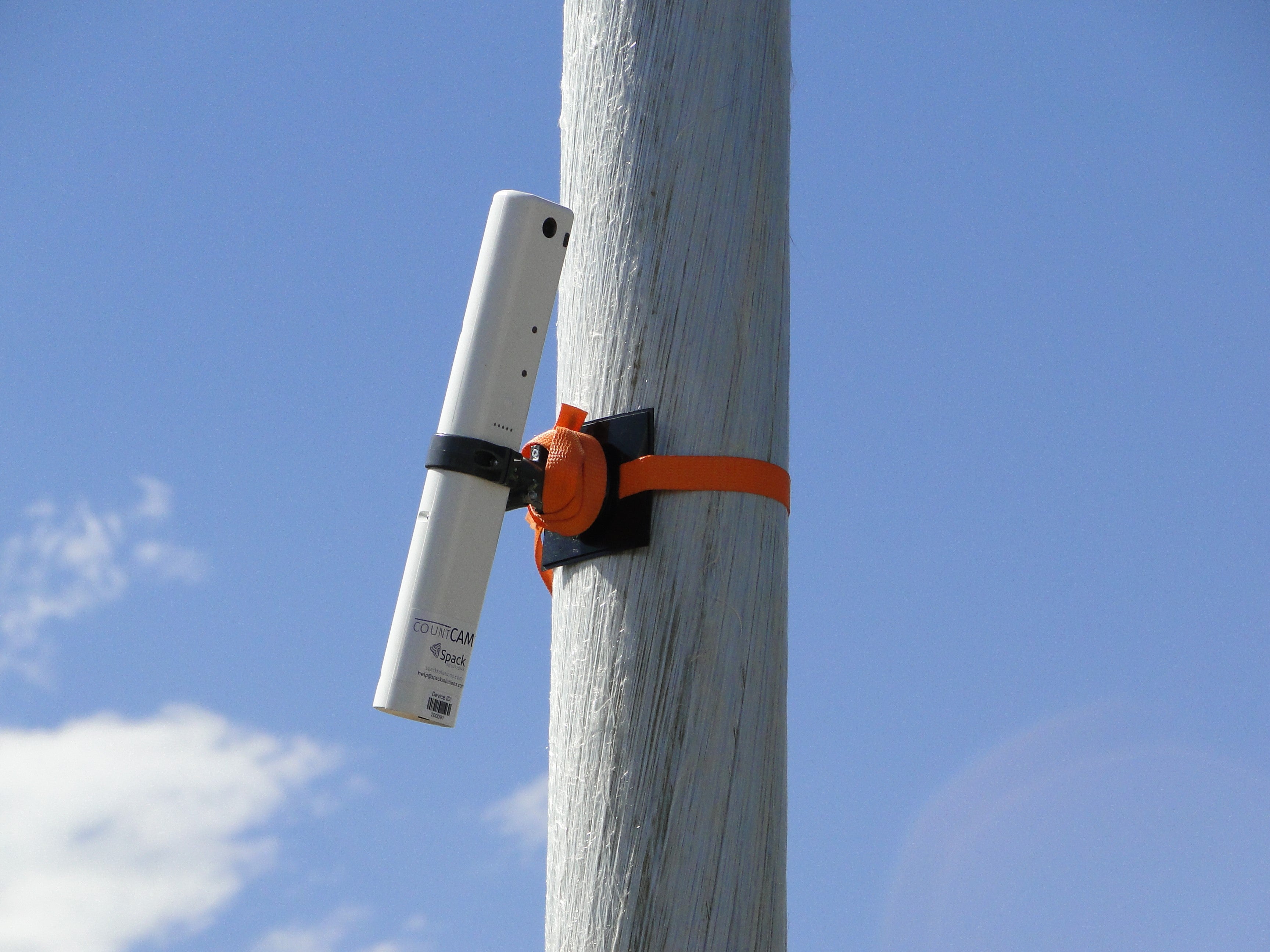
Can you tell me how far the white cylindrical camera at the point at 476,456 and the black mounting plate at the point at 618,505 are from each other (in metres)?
0.12

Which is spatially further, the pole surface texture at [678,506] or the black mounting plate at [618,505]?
the black mounting plate at [618,505]

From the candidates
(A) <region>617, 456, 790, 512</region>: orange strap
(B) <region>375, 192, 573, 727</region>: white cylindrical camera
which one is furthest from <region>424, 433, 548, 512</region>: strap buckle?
(A) <region>617, 456, 790, 512</region>: orange strap

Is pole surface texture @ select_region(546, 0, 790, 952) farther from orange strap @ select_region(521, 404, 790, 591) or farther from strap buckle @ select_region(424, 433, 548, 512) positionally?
strap buckle @ select_region(424, 433, 548, 512)

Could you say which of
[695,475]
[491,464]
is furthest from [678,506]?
[491,464]

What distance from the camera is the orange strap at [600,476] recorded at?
6.21 ft

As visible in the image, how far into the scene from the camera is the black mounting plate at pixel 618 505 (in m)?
1.91

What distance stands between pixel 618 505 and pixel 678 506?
3.4 inches

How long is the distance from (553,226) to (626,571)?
50 cm

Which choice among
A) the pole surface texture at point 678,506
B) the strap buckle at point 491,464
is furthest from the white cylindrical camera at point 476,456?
the pole surface texture at point 678,506

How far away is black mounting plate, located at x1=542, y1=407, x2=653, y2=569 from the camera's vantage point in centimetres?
191

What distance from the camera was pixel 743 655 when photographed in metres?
1.85

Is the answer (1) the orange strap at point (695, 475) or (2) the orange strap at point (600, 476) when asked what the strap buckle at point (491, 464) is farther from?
(1) the orange strap at point (695, 475)

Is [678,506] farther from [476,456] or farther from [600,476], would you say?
[476,456]

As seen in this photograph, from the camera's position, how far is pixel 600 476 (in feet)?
6.31
